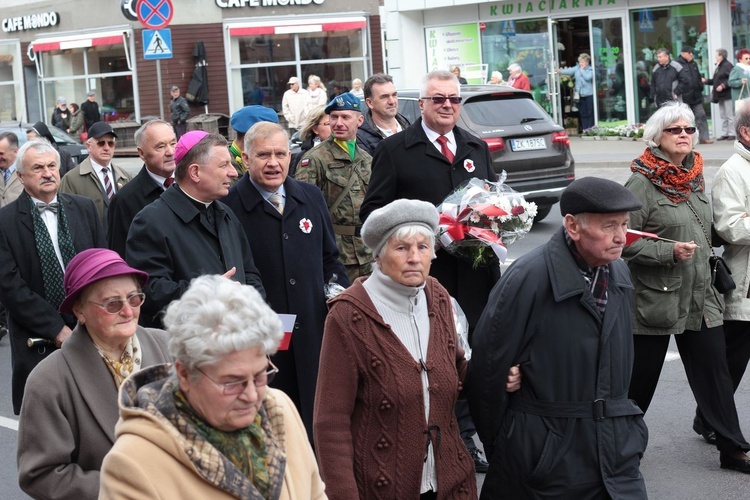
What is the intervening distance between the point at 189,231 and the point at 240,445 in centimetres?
274

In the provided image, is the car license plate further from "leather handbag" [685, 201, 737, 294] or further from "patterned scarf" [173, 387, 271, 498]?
"patterned scarf" [173, 387, 271, 498]

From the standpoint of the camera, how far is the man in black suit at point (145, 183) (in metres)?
6.69

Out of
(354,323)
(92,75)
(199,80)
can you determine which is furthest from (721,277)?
(92,75)

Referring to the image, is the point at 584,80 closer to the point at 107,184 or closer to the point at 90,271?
the point at 107,184

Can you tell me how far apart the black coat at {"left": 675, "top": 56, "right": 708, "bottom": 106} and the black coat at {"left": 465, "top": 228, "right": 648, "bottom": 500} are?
20.7 m

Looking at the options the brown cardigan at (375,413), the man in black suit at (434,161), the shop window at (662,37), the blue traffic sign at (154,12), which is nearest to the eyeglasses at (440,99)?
the man in black suit at (434,161)

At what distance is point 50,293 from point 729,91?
65.7 feet

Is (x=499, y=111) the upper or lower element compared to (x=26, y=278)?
upper

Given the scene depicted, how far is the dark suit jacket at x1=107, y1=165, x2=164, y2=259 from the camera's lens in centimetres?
665

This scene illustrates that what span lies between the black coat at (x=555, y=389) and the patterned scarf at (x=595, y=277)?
0.04 m

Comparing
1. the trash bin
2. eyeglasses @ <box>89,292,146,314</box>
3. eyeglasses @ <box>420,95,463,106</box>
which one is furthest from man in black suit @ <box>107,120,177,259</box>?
the trash bin

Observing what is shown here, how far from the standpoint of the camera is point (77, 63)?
37312mm

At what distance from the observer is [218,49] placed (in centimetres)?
3522

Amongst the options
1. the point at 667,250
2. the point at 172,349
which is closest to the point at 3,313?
the point at 667,250
